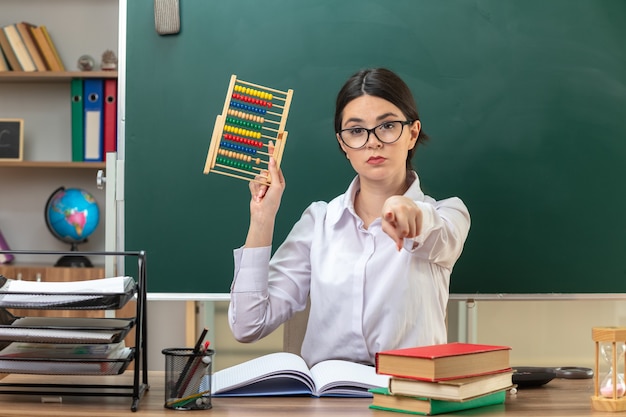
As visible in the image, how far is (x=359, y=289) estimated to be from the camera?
1967 millimetres

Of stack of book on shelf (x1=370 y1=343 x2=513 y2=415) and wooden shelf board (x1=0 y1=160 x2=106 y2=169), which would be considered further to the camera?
wooden shelf board (x1=0 y1=160 x2=106 y2=169)

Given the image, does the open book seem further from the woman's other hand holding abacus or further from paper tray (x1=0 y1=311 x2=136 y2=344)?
the woman's other hand holding abacus

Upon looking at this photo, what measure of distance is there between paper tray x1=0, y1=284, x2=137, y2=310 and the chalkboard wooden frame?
114 inches

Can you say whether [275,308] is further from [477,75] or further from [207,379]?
[477,75]

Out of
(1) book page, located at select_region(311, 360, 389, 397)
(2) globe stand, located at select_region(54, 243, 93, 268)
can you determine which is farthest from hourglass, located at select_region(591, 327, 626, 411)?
(2) globe stand, located at select_region(54, 243, 93, 268)

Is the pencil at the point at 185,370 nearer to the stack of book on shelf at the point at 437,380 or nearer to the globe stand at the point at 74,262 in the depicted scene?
the stack of book on shelf at the point at 437,380

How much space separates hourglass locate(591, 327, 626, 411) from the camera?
56.9 inches

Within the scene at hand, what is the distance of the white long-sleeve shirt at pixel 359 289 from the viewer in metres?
1.95

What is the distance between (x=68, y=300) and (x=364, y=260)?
0.74m

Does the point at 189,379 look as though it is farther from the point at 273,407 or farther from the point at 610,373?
the point at 610,373

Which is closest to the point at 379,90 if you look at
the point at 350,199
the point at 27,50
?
the point at 350,199

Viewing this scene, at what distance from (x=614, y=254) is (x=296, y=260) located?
107 cm

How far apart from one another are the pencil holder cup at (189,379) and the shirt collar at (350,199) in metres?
0.68

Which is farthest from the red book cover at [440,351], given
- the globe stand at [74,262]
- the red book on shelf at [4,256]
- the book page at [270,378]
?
the red book on shelf at [4,256]
